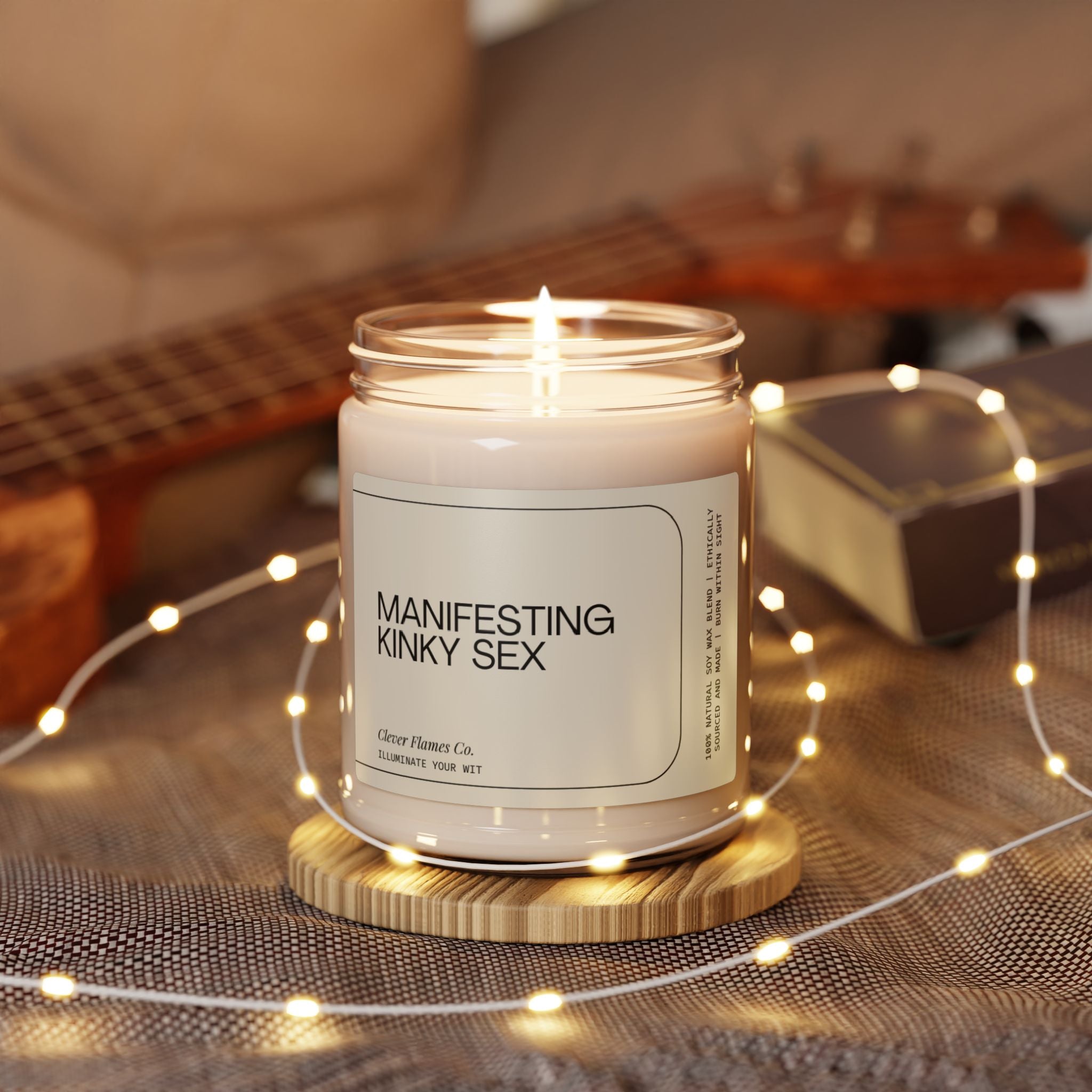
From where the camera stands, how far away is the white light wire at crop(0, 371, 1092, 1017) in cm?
37

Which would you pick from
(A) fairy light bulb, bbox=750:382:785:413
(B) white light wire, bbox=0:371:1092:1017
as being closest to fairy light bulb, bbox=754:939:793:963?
(B) white light wire, bbox=0:371:1092:1017

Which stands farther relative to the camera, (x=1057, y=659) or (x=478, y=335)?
(x=1057, y=659)

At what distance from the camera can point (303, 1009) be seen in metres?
0.37

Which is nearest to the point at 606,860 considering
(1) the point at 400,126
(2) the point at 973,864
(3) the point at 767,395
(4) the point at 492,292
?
(2) the point at 973,864

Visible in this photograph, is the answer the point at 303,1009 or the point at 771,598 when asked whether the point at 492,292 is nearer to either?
the point at 771,598

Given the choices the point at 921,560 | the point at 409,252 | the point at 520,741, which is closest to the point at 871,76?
the point at 409,252

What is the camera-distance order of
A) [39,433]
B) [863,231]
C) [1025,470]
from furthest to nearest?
[863,231]
[39,433]
[1025,470]

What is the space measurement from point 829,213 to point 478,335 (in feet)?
1.90

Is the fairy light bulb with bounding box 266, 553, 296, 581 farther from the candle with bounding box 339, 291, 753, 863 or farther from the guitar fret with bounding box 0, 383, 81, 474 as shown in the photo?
the guitar fret with bounding box 0, 383, 81, 474

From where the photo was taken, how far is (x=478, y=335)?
478mm

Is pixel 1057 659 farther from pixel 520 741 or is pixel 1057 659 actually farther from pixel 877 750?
pixel 520 741

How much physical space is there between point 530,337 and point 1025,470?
245 mm

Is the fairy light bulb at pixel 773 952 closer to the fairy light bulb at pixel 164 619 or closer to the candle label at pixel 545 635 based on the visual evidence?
the candle label at pixel 545 635

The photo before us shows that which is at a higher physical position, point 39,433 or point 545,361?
point 545,361
